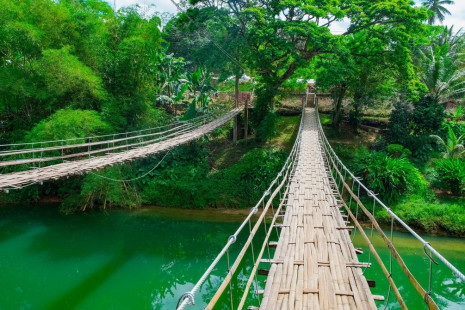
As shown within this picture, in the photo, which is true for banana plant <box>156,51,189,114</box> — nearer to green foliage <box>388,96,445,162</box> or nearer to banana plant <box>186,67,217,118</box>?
banana plant <box>186,67,217,118</box>

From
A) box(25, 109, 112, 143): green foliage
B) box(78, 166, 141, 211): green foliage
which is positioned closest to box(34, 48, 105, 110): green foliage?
box(25, 109, 112, 143): green foliage

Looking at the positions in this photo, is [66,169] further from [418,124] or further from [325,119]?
[325,119]

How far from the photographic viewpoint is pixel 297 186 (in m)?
4.08

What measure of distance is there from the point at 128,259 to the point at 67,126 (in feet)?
11.2

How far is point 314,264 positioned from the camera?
2.29 m

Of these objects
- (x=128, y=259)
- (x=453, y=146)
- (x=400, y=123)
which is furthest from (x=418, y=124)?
(x=128, y=259)

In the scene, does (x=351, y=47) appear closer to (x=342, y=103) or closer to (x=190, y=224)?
(x=342, y=103)

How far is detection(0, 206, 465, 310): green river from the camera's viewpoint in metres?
5.16

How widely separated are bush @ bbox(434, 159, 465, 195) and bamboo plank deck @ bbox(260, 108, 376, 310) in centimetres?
589

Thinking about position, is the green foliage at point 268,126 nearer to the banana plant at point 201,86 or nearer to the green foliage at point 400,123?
the banana plant at point 201,86

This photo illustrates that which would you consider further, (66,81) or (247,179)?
(247,179)

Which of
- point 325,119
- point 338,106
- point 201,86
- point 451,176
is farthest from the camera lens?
point 325,119

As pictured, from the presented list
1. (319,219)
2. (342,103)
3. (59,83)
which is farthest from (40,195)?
(342,103)

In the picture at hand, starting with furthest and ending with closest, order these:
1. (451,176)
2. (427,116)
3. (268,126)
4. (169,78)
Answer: (169,78) → (268,126) → (427,116) → (451,176)
